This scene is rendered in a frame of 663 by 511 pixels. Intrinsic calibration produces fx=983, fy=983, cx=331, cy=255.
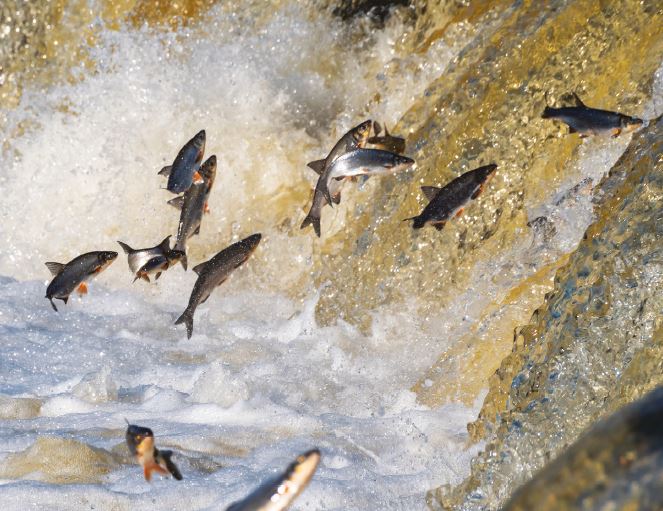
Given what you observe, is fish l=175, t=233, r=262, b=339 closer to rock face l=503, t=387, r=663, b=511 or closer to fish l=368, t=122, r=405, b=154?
fish l=368, t=122, r=405, b=154

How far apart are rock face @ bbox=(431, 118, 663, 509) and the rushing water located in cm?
5

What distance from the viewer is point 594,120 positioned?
3.60 m

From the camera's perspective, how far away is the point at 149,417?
3795 mm

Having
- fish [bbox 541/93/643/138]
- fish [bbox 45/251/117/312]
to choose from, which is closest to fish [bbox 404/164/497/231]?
fish [bbox 541/93/643/138]

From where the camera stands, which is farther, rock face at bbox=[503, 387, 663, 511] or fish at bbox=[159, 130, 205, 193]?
fish at bbox=[159, 130, 205, 193]

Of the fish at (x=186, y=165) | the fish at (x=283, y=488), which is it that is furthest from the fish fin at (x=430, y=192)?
the fish at (x=283, y=488)

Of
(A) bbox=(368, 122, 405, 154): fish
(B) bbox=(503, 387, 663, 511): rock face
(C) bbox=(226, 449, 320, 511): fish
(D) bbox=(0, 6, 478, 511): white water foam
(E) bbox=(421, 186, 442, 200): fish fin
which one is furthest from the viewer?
(A) bbox=(368, 122, 405, 154): fish

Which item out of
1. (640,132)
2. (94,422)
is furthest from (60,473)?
(640,132)

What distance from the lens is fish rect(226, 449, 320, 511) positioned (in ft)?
4.99

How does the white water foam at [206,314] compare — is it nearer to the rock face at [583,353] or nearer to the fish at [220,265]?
the rock face at [583,353]

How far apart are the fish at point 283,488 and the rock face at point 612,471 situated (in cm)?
38

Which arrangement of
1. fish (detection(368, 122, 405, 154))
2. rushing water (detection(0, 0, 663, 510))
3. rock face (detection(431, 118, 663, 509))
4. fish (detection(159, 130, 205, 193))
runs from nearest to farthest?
rock face (detection(431, 118, 663, 509))
rushing water (detection(0, 0, 663, 510))
fish (detection(159, 130, 205, 193))
fish (detection(368, 122, 405, 154))

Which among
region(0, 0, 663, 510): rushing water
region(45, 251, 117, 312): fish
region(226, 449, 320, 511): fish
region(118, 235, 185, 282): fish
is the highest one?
region(226, 449, 320, 511): fish

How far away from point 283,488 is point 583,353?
1774 millimetres
